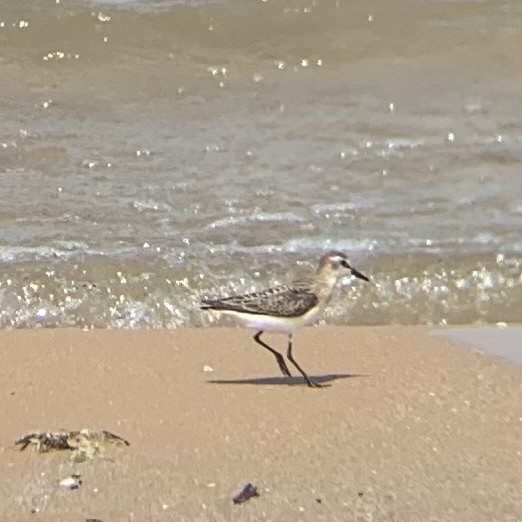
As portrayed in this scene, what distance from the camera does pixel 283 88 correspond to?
11.4 metres

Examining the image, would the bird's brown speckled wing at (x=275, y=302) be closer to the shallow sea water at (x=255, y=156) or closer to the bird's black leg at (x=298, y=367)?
the bird's black leg at (x=298, y=367)

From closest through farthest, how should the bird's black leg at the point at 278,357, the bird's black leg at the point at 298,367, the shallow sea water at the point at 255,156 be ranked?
the bird's black leg at the point at 298,367, the bird's black leg at the point at 278,357, the shallow sea water at the point at 255,156

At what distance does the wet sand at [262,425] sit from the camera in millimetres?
4691

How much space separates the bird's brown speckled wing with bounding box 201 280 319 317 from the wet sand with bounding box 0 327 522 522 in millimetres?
268

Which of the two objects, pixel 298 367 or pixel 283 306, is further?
pixel 283 306

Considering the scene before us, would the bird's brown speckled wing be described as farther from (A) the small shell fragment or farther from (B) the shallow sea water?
(A) the small shell fragment

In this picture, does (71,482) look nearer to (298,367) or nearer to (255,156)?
(298,367)

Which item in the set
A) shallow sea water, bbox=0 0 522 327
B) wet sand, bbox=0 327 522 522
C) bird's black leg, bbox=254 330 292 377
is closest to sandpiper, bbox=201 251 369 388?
bird's black leg, bbox=254 330 292 377

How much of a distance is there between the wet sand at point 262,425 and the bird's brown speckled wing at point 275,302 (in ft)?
0.88

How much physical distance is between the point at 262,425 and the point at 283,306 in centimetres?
111

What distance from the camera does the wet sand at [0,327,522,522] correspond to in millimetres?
4691

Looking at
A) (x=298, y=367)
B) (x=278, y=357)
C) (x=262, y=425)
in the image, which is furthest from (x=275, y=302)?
(x=262, y=425)

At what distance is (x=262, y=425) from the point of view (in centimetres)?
564

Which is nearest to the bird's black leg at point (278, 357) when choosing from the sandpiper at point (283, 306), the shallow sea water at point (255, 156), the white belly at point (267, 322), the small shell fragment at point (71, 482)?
the sandpiper at point (283, 306)
